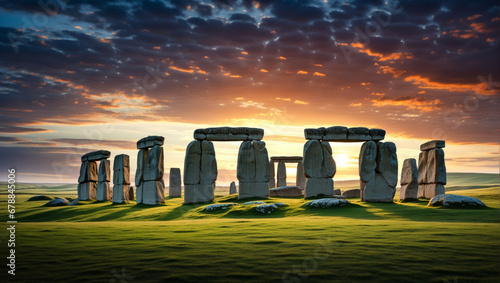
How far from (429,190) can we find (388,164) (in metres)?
4.03

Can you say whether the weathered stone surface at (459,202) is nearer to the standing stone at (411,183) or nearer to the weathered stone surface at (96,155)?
the standing stone at (411,183)

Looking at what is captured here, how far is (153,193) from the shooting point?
27172 millimetres

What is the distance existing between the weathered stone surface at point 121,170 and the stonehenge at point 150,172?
91.2 inches

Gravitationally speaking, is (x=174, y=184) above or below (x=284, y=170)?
below

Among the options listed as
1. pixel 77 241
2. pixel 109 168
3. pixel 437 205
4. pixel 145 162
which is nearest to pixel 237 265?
pixel 77 241

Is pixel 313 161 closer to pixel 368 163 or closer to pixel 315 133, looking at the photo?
pixel 315 133

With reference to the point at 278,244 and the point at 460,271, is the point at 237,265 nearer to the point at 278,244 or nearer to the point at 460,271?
the point at 278,244

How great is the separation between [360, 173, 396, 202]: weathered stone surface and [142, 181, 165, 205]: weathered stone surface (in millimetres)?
13253

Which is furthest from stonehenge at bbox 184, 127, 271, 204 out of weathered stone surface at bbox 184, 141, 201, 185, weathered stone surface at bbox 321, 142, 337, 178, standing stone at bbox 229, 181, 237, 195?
standing stone at bbox 229, 181, 237, 195

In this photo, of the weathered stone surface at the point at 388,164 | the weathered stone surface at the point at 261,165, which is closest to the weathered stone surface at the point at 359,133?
the weathered stone surface at the point at 388,164

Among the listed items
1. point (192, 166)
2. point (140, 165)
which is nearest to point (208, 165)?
point (192, 166)

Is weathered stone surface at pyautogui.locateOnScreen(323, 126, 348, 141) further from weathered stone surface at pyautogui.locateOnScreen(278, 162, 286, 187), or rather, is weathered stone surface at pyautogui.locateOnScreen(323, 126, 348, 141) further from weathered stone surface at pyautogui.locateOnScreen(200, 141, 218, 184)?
weathered stone surface at pyautogui.locateOnScreen(278, 162, 286, 187)

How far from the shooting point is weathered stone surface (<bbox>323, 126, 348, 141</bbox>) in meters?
25.8

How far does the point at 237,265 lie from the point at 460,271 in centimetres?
405
